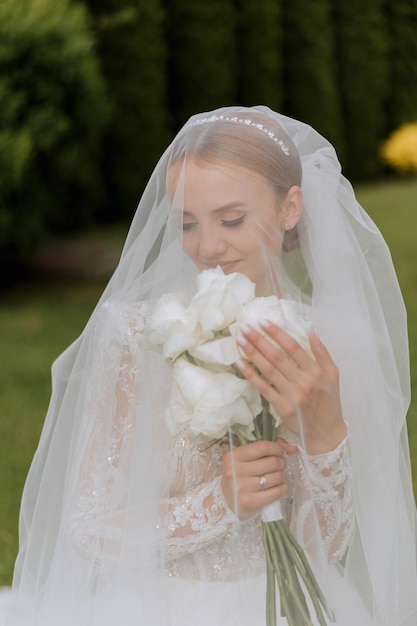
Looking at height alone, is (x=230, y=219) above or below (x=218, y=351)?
above

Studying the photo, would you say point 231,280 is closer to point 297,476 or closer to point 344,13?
point 297,476

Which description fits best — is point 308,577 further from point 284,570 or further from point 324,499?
point 324,499

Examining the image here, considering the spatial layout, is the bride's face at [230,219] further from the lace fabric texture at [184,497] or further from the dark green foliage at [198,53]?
the dark green foliage at [198,53]

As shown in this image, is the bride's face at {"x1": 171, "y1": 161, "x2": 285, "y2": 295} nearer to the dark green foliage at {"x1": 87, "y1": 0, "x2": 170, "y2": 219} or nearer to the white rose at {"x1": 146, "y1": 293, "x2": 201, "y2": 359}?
the white rose at {"x1": 146, "y1": 293, "x2": 201, "y2": 359}

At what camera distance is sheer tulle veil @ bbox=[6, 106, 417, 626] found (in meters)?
2.16

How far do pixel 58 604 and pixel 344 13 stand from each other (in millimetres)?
13212

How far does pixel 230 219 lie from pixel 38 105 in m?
5.49

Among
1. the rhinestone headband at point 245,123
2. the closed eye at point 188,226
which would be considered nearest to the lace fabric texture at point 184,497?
the closed eye at point 188,226

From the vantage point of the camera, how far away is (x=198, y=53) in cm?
1137

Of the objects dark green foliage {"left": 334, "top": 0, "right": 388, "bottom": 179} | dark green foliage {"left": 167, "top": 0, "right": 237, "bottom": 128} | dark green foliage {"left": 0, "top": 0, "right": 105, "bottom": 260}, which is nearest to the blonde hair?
dark green foliage {"left": 0, "top": 0, "right": 105, "bottom": 260}

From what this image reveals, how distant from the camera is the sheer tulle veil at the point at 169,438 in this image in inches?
85.0

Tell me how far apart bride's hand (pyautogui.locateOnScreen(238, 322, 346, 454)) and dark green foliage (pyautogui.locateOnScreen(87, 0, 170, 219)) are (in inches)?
316

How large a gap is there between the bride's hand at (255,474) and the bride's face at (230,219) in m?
0.39

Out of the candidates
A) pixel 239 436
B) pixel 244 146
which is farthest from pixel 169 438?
pixel 244 146
